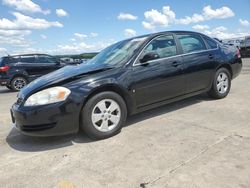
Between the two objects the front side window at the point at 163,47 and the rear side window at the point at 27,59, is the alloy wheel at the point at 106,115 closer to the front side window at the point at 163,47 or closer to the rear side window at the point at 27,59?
the front side window at the point at 163,47

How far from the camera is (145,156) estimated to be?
327cm

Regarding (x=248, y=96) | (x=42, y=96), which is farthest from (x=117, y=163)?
(x=248, y=96)

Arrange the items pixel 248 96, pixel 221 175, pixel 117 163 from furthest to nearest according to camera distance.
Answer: pixel 248 96 → pixel 117 163 → pixel 221 175

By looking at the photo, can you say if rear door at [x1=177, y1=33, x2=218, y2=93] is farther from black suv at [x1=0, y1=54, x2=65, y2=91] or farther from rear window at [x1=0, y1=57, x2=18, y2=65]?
rear window at [x1=0, y1=57, x2=18, y2=65]

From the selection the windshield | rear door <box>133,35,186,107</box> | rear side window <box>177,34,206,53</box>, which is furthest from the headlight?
rear side window <box>177,34,206,53</box>

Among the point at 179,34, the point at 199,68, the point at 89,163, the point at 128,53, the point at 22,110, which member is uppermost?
the point at 179,34

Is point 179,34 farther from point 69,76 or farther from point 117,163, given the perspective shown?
point 117,163

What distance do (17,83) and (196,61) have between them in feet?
27.3

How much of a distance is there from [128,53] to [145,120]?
1200 mm

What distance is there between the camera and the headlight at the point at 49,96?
362 centimetres

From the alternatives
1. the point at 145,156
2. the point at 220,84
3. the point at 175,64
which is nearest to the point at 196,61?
the point at 175,64

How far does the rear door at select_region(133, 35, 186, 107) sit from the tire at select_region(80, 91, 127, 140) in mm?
390

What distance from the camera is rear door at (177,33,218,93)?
504cm

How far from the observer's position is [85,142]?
3.90 metres
